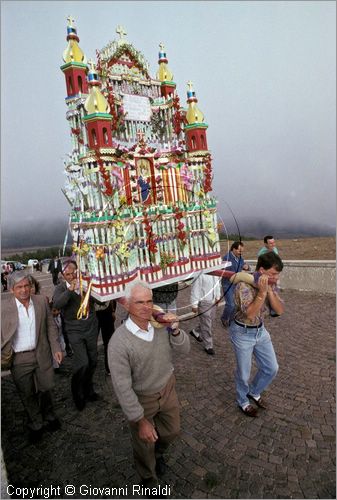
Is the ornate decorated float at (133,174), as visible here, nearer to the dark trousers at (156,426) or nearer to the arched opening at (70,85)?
the arched opening at (70,85)

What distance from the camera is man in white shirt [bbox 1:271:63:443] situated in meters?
3.82

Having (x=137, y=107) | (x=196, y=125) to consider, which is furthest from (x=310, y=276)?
(x=137, y=107)

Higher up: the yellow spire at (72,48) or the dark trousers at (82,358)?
the yellow spire at (72,48)

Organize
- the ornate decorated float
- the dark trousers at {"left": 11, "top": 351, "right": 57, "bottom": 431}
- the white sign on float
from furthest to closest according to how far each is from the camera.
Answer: the white sign on float, the ornate decorated float, the dark trousers at {"left": 11, "top": 351, "right": 57, "bottom": 431}

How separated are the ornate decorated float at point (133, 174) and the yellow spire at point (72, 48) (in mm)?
14

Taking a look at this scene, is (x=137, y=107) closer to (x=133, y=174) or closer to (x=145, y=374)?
(x=133, y=174)

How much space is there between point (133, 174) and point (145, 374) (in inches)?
119

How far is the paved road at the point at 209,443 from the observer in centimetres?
326

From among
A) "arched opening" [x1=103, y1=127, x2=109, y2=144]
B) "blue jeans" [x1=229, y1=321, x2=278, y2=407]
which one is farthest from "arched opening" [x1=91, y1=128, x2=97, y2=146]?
"blue jeans" [x1=229, y1=321, x2=278, y2=407]

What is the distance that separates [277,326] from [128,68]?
263 inches

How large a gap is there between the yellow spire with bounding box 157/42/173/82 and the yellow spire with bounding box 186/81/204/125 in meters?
0.41

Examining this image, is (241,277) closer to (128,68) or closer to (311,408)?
(311,408)

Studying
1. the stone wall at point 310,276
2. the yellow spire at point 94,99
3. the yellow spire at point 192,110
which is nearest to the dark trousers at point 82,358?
the yellow spire at point 94,99

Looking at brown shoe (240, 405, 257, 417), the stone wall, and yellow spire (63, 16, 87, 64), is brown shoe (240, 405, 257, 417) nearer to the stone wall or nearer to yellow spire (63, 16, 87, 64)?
yellow spire (63, 16, 87, 64)
